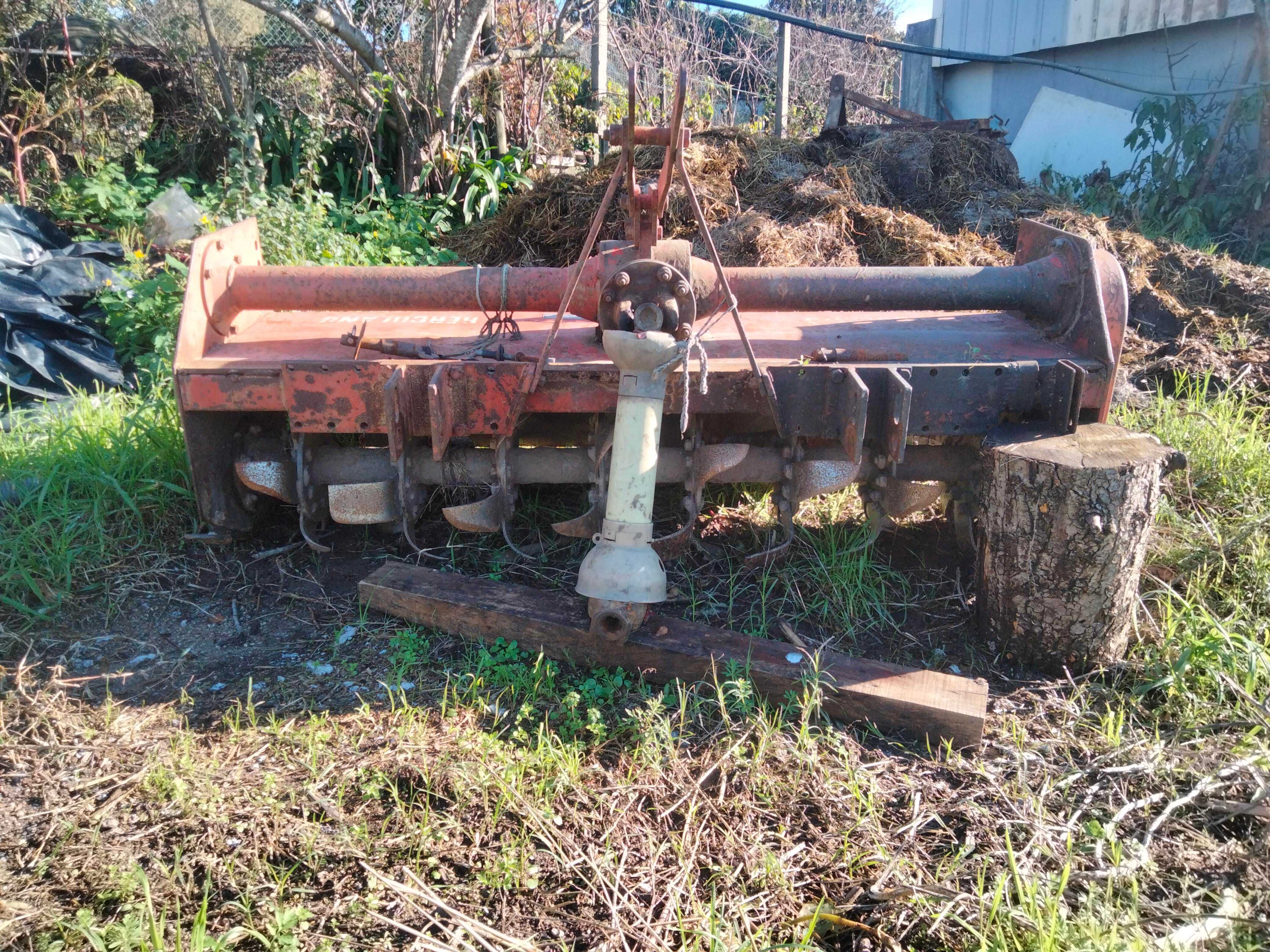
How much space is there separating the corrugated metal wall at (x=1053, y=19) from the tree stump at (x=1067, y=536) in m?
7.16

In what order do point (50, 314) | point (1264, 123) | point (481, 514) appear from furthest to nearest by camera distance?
point (1264, 123) < point (50, 314) < point (481, 514)

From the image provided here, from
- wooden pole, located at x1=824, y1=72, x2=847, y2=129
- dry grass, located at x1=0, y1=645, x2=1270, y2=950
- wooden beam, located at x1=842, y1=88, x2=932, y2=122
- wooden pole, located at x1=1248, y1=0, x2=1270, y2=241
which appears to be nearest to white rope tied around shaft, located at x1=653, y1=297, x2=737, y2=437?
dry grass, located at x1=0, y1=645, x2=1270, y2=950

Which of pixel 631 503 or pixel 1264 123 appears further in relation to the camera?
pixel 1264 123

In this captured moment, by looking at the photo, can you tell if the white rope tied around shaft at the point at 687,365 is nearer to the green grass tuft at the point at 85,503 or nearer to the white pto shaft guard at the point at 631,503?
the white pto shaft guard at the point at 631,503

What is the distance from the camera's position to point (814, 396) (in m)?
2.94

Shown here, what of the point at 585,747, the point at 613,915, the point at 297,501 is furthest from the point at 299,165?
the point at 613,915

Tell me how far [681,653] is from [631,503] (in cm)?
50

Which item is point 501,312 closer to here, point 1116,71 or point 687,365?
point 687,365

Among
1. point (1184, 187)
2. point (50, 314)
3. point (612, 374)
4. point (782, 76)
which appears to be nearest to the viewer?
point (612, 374)

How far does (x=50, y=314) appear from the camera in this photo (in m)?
5.17

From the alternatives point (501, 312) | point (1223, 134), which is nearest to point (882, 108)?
point (1223, 134)

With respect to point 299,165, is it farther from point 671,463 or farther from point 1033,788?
point 1033,788

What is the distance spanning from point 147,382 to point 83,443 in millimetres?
1320

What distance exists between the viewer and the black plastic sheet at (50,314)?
5.00 meters
